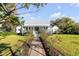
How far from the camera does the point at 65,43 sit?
95.0 inches

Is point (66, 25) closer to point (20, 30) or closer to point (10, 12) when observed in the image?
point (20, 30)

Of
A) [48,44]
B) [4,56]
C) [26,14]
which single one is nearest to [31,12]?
[26,14]

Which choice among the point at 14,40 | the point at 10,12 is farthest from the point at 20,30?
the point at 10,12

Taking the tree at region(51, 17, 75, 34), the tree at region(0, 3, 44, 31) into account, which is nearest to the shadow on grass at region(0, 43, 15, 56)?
the tree at region(0, 3, 44, 31)

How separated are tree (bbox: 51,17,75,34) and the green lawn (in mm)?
58

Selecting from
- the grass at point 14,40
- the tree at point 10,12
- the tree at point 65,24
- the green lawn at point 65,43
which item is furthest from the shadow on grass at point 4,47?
the tree at point 65,24

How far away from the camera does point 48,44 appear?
2.42 m

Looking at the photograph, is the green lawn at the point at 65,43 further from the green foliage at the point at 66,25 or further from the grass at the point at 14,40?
the grass at the point at 14,40

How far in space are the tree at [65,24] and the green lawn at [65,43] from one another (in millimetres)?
58

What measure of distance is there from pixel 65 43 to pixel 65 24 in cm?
22

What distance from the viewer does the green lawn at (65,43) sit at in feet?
7.79

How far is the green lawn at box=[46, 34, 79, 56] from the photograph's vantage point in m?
2.37

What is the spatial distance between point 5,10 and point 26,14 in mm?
256

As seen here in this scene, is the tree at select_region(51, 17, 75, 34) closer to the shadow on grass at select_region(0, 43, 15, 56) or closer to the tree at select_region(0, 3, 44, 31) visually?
the tree at select_region(0, 3, 44, 31)
